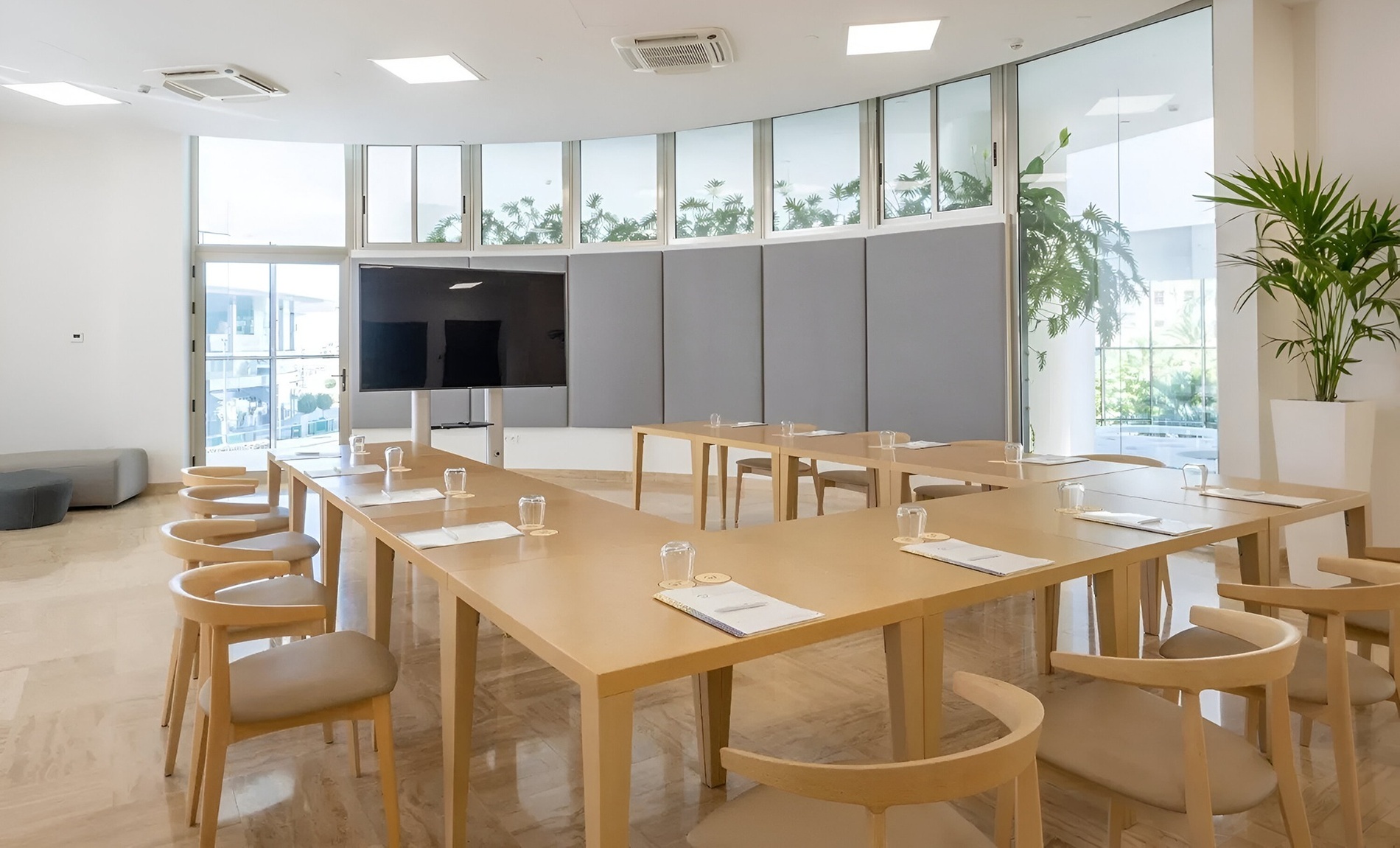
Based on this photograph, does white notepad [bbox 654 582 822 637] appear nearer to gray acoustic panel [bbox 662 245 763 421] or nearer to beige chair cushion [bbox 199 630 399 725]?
beige chair cushion [bbox 199 630 399 725]

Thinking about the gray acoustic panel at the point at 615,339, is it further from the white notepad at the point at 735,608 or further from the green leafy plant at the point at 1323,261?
the white notepad at the point at 735,608

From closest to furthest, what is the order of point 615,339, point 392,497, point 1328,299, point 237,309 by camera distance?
1. point 392,497
2. point 1328,299
3. point 237,309
4. point 615,339

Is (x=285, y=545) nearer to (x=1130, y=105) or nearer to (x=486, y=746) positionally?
(x=486, y=746)

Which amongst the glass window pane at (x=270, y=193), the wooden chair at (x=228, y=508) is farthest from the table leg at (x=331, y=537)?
the glass window pane at (x=270, y=193)

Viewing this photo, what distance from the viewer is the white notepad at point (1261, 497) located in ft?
9.29

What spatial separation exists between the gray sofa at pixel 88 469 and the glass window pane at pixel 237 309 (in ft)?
4.99

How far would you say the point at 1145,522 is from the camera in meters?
2.51

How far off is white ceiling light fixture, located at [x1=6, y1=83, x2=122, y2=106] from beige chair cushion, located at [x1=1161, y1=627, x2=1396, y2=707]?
808 centimetres

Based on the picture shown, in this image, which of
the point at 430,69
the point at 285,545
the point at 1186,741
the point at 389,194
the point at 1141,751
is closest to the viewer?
the point at 1186,741

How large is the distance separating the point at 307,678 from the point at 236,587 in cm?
102

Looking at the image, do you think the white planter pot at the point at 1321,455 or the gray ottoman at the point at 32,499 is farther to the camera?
the gray ottoman at the point at 32,499

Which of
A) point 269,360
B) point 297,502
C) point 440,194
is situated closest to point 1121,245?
point 297,502

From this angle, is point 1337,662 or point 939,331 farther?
point 939,331

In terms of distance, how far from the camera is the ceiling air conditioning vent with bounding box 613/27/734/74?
5578 millimetres
